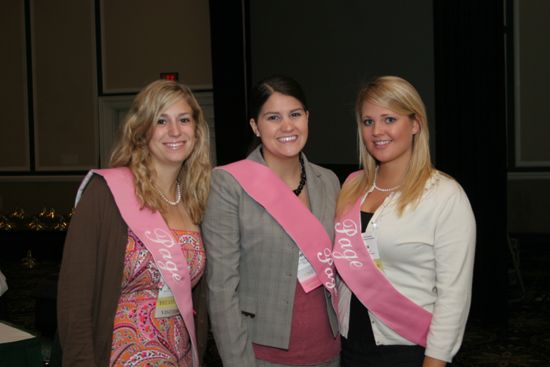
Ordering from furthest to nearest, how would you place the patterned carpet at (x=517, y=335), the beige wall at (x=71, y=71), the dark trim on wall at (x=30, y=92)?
the dark trim on wall at (x=30, y=92)
the beige wall at (x=71, y=71)
the patterned carpet at (x=517, y=335)

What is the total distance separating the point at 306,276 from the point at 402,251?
0.28m

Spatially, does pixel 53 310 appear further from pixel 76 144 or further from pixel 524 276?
pixel 76 144

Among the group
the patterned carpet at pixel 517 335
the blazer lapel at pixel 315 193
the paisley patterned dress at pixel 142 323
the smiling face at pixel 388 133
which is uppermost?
the smiling face at pixel 388 133

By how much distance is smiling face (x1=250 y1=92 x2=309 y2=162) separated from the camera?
1.77 meters

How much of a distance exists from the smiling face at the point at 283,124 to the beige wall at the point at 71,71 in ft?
17.9

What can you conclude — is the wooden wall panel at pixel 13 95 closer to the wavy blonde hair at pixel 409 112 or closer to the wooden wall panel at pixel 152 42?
the wooden wall panel at pixel 152 42

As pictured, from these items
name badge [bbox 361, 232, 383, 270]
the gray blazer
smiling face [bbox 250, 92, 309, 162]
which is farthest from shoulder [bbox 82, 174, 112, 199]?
name badge [bbox 361, 232, 383, 270]

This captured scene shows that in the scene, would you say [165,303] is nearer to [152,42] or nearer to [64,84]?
[152,42]

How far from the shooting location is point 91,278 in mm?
1573

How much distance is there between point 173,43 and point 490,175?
4.36 m

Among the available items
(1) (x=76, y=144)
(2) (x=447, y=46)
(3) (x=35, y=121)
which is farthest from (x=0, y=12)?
(2) (x=447, y=46)

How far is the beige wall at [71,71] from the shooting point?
285 inches

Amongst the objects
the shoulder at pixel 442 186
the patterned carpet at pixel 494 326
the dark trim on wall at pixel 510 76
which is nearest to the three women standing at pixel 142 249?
the shoulder at pixel 442 186

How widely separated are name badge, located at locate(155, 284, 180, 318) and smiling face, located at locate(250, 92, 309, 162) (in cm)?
50
